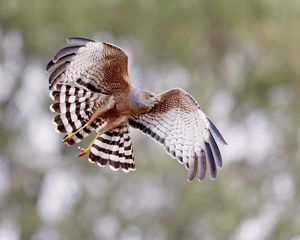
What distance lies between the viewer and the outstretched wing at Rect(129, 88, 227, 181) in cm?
734

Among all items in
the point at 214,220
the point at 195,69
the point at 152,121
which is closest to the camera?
the point at 152,121

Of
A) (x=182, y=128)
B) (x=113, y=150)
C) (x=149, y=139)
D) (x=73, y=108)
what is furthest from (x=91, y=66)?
(x=149, y=139)

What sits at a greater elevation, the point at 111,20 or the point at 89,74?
the point at 111,20

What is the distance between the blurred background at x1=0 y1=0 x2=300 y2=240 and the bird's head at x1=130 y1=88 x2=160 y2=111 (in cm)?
663

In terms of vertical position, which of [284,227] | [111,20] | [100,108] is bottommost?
[100,108]

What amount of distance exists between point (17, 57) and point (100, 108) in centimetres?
782

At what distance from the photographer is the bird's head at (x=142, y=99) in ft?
23.3

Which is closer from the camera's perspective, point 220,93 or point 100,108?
point 100,108

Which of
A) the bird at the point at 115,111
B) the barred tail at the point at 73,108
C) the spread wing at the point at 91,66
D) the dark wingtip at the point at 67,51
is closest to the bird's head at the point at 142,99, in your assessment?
the bird at the point at 115,111

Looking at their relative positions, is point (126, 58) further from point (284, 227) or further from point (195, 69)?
point (195, 69)

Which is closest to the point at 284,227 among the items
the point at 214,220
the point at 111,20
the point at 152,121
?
the point at 214,220

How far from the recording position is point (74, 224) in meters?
14.4

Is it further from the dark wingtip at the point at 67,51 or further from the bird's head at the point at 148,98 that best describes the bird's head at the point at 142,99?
the dark wingtip at the point at 67,51

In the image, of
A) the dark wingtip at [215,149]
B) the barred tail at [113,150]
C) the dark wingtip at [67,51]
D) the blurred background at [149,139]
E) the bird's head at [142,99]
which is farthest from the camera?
the blurred background at [149,139]
